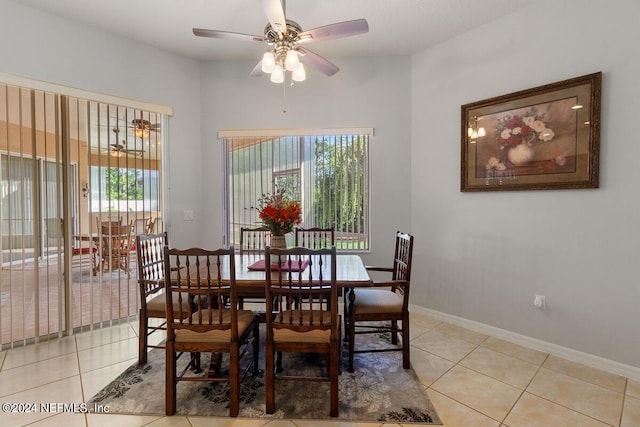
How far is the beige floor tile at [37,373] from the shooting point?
6.98 feet

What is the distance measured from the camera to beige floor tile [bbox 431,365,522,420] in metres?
1.92

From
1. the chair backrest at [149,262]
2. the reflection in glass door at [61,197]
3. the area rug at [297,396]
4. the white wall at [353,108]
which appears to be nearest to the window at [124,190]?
the reflection in glass door at [61,197]

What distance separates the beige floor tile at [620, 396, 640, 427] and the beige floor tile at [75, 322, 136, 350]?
3.77 metres

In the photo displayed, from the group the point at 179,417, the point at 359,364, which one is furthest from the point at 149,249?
the point at 359,364

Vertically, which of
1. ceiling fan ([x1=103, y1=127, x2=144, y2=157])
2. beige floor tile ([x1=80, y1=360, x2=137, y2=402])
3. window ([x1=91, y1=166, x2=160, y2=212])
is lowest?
beige floor tile ([x1=80, y1=360, x2=137, y2=402])

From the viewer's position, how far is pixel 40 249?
2760mm

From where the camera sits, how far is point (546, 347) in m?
2.64

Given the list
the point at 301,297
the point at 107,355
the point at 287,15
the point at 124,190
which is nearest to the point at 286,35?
the point at 287,15

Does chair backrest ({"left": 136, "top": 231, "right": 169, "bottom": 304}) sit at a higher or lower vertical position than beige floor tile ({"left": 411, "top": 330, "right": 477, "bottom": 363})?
higher

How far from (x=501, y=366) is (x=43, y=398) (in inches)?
128

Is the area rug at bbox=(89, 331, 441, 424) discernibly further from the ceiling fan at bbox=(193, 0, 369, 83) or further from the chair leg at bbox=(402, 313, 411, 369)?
the ceiling fan at bbox=(193, 0, 369, 83)

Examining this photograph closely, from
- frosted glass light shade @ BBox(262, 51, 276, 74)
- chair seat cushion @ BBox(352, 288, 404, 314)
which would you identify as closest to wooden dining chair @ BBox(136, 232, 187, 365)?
chair seat cushion @ BBox(352, 288, 404, 314)

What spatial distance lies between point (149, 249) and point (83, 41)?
2.17 meters

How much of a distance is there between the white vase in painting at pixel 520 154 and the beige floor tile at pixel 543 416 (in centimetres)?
188
